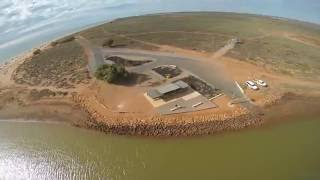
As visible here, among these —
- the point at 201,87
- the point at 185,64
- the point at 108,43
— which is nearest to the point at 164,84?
the point at 201,87

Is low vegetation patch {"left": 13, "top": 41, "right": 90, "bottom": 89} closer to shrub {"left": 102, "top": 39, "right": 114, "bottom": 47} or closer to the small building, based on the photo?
shrub {"left": 102, "top": 39, "right": 114, "bottom": 47}

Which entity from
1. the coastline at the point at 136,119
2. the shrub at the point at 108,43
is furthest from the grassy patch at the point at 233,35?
the coastline at the point at 136,119

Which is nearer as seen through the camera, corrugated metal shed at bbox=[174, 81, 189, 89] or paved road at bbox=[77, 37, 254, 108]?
corrugated metal shed at bbox=[174, 81, 189, 89]

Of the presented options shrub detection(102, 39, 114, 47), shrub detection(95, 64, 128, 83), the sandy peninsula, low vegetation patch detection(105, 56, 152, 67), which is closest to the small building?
the sandy peninsula

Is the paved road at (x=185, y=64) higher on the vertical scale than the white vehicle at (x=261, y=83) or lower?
higher

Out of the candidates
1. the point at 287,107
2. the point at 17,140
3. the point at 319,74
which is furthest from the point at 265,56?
the point at 17,140

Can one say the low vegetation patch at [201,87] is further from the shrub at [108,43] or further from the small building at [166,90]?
the shrub at [108,43]
